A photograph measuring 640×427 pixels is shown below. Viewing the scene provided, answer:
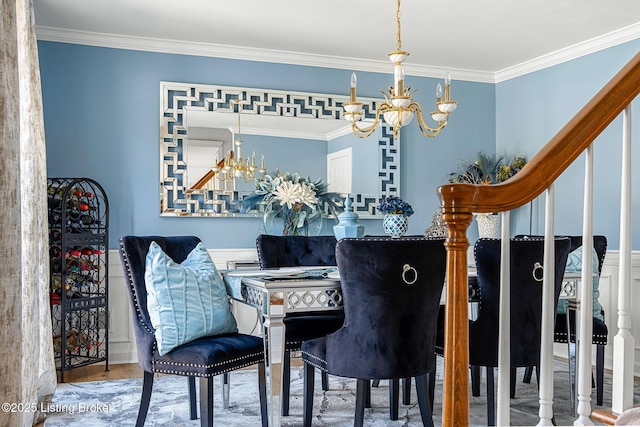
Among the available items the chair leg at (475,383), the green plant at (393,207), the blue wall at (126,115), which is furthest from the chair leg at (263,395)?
the blue wall at (126,115)

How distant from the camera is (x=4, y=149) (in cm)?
220

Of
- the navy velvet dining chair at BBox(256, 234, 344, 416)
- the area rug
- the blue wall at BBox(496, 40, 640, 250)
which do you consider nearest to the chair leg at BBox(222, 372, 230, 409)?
the area rug

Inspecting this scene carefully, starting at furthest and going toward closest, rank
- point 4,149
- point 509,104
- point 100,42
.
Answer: point 509,104 → point 100,42 → point 4,149

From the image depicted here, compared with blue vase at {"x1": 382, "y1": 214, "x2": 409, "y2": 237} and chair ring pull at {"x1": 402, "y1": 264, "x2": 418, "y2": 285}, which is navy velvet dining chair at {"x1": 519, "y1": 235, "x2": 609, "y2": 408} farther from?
chair ring pull at {"x1": 402, "y1": 264, "x2": 418, "y2": 285}

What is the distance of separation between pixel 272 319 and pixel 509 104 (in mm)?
3876

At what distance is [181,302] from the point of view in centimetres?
280

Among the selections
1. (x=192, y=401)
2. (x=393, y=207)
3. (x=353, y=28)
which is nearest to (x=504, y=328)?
(x=393, y=207)

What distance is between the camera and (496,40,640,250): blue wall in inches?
182

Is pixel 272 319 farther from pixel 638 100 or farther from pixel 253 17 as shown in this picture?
pixel 638 100

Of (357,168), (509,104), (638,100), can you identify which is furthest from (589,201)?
(509,104)

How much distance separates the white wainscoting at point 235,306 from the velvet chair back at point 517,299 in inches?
67.4

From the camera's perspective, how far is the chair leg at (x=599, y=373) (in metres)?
3.54

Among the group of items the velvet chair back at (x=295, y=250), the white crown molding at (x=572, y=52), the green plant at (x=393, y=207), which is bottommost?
the velvet chair back at (x=295, y=250)

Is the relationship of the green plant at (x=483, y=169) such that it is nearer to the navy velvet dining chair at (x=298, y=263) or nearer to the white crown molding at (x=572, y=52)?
the white crown molding at (x=572, y=52)
